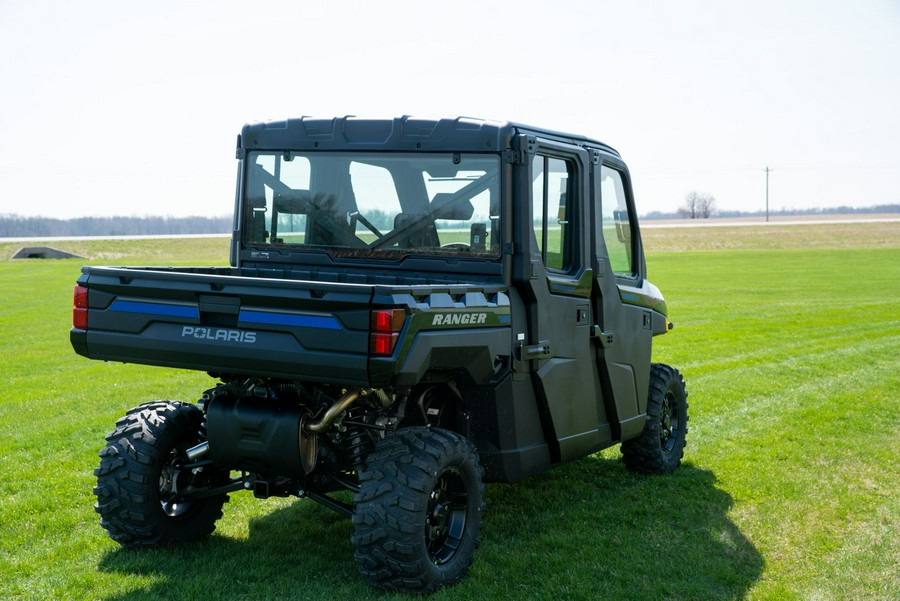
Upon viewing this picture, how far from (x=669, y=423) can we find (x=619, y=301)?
1701 millimetres

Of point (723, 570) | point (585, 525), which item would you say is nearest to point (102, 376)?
point (585, 525)

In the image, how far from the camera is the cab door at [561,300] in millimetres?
5645

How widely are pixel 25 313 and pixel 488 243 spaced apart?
62.6ft

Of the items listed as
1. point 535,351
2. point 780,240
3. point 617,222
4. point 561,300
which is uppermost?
point 780,240

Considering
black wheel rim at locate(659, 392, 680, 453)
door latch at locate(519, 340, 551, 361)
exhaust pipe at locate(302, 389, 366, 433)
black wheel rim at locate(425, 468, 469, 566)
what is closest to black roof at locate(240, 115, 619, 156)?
door latch at locate(519, 340, 551, 361)

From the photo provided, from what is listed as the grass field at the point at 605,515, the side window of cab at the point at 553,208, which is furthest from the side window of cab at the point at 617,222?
the grass field at the point at 605,515

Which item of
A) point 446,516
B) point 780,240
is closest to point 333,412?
point 446,516

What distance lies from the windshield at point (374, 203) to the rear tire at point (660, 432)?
2.63m

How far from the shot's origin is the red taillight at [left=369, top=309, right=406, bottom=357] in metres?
4.47

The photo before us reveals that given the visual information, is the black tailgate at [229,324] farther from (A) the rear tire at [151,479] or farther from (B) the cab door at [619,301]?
(B) the cab door at [619,301]

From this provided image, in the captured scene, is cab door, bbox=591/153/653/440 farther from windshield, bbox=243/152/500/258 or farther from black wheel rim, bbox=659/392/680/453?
windshield, bbox=243/152/500/258

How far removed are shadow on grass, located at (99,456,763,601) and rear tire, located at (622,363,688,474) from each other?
525 millimetres

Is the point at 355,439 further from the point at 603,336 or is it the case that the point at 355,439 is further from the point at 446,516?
the point at 603,336

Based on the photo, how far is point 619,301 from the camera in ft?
22.3
